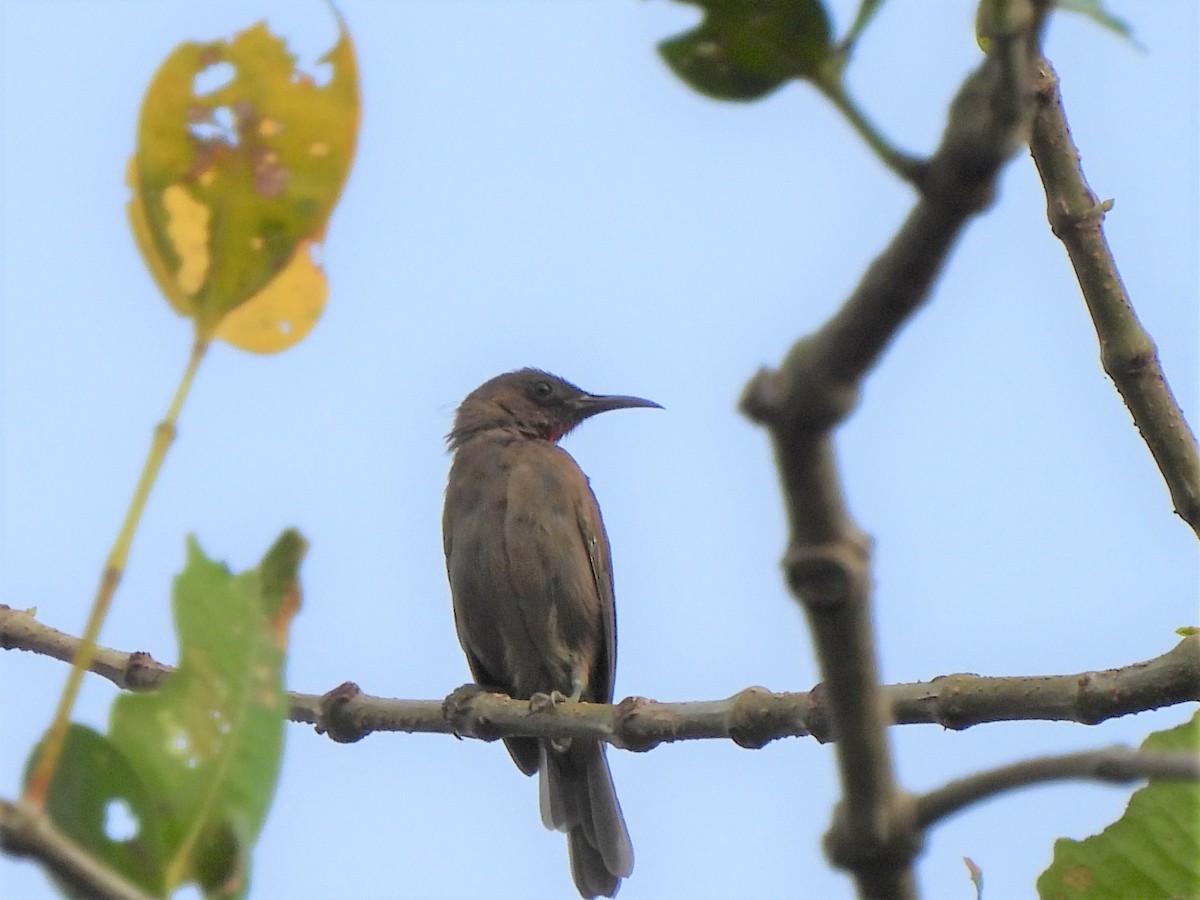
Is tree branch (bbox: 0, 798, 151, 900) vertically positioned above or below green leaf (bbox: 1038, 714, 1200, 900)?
below

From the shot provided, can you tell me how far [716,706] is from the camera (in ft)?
14.6

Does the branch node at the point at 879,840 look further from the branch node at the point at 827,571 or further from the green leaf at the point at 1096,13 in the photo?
the green leaf at the point at 1096,13

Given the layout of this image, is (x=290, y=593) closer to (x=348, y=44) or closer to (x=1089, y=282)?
(x=348, y=44)

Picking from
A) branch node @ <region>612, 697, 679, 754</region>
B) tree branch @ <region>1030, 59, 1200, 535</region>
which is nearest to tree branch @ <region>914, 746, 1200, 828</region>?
tree branch @ <region>1030, 59, 1200, 535</region>

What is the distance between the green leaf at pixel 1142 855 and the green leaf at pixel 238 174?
1.51 meters

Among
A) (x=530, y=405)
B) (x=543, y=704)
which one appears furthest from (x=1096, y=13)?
(x=530, y=405)

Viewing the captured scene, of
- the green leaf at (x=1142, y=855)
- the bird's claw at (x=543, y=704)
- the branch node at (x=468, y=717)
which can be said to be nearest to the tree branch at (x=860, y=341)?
the green leaf at (x=1142, y=855)

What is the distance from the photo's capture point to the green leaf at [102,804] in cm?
147

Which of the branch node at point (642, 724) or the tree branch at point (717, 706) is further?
the branch node at point (642, 724)

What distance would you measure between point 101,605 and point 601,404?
9.37 m

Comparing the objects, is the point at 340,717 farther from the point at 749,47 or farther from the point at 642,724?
the point at 749,47

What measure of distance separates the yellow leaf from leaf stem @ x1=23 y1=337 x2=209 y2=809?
0.57ft

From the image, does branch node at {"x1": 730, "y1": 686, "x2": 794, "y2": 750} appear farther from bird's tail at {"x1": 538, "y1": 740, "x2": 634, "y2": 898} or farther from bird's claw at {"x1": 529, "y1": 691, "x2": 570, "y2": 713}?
bird's tail at {"x1": 538, "y1": 740, "x2": 634, "y2": 898}

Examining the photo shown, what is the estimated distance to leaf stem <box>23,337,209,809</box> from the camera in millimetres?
1370
